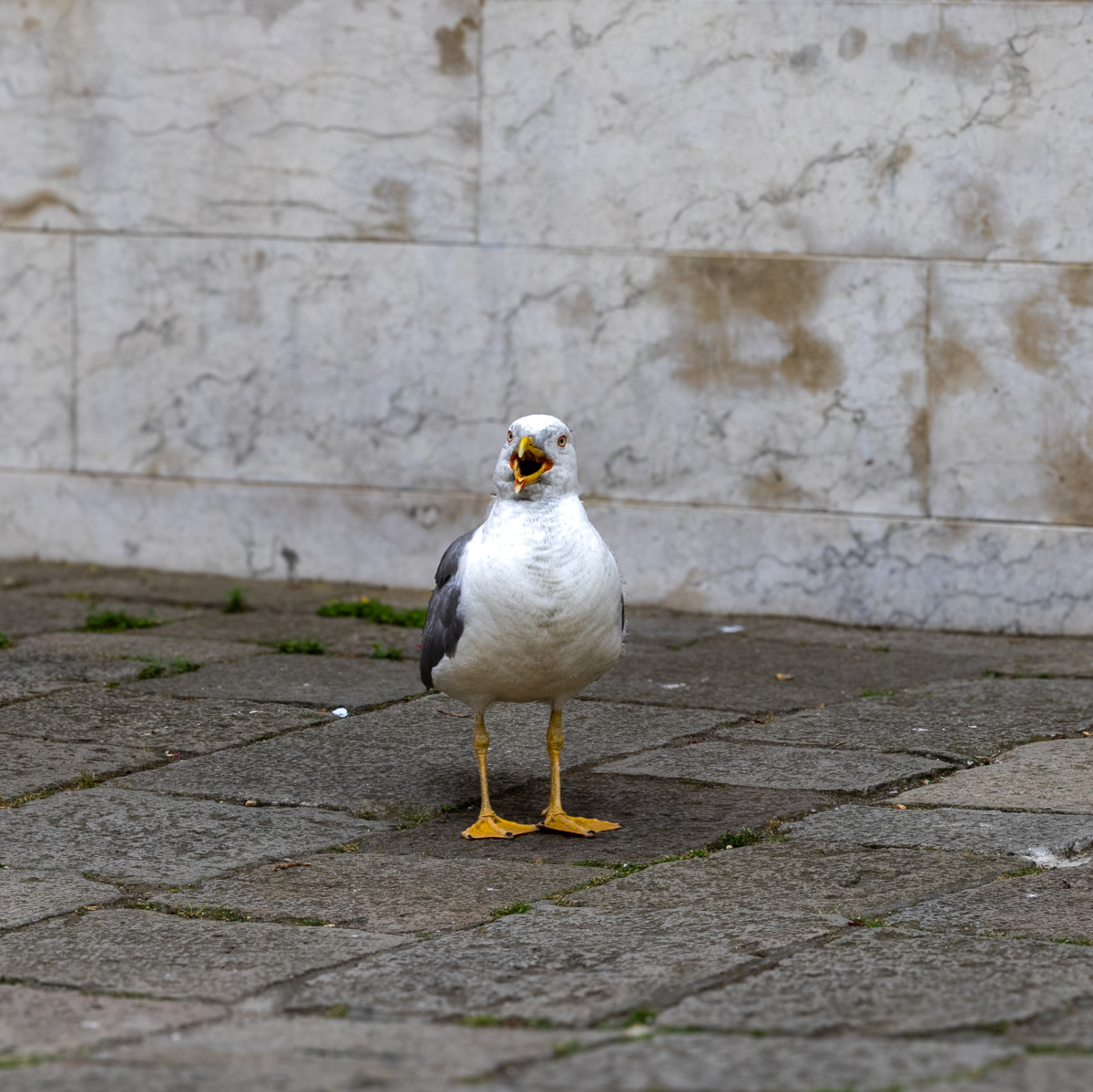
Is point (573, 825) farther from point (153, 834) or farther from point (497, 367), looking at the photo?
point (497, 367)

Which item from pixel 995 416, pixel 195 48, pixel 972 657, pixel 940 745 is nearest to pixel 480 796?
pixel 940 745

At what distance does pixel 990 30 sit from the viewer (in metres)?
7.49

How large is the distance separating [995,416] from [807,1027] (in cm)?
474

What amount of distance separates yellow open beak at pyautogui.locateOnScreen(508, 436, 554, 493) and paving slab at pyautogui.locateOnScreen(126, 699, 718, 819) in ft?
3.29

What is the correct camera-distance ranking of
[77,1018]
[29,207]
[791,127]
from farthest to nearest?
[29,207]
[791,127]
[77,1018]

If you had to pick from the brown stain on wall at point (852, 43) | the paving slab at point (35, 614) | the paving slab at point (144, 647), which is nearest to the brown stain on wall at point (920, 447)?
the brown stain on wall at point (852, 43)

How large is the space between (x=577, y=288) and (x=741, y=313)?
74 centimetres

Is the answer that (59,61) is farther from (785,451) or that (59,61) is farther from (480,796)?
(480,796)

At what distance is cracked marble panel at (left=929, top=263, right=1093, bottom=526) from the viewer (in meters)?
7.54

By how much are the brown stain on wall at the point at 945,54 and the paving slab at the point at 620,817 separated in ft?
11.8

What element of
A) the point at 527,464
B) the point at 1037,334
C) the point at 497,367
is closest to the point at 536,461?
the point at 527,464

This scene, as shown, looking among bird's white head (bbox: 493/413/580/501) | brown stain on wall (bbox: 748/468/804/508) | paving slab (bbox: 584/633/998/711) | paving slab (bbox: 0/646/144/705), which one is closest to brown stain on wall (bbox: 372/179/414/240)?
brown stain on wall (bbox: 748/468/804/508)

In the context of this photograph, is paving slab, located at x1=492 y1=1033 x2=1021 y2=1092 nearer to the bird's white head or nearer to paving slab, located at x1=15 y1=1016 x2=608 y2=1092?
paving slab, located at x1=15 y1=1016 x2=608 y2=1092

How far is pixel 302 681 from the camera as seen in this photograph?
266 inches
